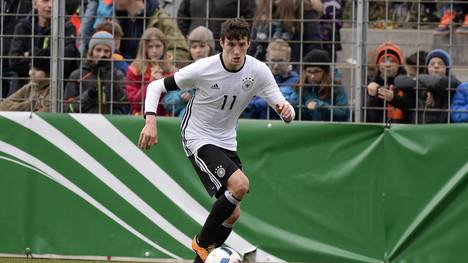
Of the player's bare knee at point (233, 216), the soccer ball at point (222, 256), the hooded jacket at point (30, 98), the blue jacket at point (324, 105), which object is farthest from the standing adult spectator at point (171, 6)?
the soccer ball at point (222, 256)

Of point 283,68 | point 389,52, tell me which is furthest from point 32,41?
point 389,52

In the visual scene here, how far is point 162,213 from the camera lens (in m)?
10.6

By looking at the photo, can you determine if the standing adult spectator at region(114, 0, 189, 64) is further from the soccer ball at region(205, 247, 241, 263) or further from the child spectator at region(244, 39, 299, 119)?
the soccer ball at region(205, 247, 241, 263)

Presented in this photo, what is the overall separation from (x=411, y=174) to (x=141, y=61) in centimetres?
314

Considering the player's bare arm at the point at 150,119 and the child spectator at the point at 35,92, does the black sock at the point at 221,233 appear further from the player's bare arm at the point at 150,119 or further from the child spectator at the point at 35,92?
the child spectator at the point at 35,92

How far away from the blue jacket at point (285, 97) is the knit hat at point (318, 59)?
234 millimetres

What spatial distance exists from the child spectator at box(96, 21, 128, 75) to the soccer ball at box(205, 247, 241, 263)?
325 cm

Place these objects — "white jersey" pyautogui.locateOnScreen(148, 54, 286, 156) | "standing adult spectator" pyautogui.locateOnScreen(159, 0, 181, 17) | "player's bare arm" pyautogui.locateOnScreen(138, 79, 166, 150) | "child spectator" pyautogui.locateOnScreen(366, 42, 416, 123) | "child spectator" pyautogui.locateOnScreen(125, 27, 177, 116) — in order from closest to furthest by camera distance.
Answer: "player's bare arm" pyautogui.locateOnScreen(138, 79, 166, 150)
"white jersey" pyautogui.locateOnScreen(148, 54, 286, 156)
"child spectator" pyautogui.locateOnScreen(366, 42, 416, 123)
"child spectator" pyautogui.locateOnScreen(125, 27, 177, 116)
"standing adult spectator" pyautogui.locateOnScreen(159, 0, 181, 17)

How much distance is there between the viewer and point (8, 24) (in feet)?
38.1

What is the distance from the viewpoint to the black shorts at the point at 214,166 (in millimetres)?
8773

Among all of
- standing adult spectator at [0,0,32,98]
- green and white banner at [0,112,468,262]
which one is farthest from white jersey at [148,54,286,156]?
standing adult spectator at [0,0,32,98]

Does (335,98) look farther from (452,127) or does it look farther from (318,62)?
(452,127)

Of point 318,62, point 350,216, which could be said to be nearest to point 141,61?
point 318,62

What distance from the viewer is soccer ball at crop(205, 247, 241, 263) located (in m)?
8.38
